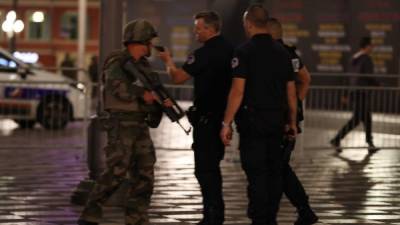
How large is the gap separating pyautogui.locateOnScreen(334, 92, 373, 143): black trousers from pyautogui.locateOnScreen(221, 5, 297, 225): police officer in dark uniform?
28.4ft

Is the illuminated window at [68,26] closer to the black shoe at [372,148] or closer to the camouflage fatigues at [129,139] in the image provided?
the black shoe at [372,148]

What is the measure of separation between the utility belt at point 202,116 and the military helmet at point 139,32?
0.68 m

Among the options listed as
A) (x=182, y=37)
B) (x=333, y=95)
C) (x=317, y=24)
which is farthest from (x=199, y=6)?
(x=333, y=95)

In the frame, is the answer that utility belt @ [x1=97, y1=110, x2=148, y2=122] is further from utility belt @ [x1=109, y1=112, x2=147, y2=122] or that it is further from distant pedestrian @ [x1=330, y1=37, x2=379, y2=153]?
distant pedestrian @ [x1=330, y1=37, x2=379, y2=153]

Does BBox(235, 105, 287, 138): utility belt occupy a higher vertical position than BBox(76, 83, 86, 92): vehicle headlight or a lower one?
higher

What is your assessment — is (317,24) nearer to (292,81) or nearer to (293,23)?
(293,23)

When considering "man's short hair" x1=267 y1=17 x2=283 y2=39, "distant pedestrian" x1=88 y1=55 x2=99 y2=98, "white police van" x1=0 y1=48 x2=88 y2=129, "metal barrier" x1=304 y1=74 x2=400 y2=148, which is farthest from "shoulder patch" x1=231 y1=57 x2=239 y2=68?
"white police van" x1=0 y1=48 x2=88 y2=129

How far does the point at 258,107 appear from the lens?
857 cm

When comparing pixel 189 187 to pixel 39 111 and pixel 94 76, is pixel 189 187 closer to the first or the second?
pixel 39 111

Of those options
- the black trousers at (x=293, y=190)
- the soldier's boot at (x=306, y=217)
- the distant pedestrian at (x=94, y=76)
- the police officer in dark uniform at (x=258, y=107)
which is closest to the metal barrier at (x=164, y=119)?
the distant pedestrian at (x=94, y=76)

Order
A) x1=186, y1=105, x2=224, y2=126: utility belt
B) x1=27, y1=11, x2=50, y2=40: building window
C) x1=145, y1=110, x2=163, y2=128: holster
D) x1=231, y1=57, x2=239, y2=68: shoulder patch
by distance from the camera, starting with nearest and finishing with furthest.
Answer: x1=231, y1=57, x2=239, y2=68: shoulder patch, x1=145, y1=110, x2=163, y2=128: holster, x1=186, y1=105, x2=224, y2=126: utility belt, x1=27, y1=11, x2=50, y2=40: building window

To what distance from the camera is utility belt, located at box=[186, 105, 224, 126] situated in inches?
350

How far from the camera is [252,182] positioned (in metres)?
8.61

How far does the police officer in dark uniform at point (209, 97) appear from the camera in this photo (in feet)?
29.0
